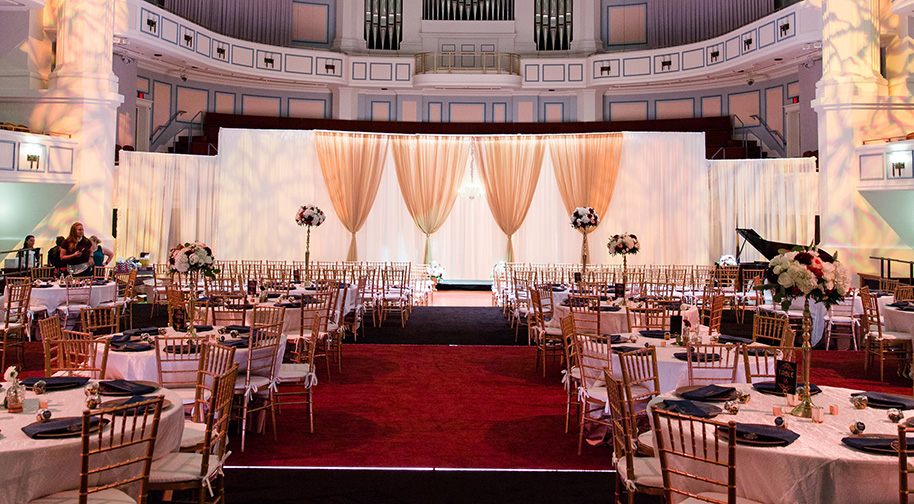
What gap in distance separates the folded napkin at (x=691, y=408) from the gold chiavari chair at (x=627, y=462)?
0.20m

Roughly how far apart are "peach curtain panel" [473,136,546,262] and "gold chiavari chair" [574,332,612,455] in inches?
436

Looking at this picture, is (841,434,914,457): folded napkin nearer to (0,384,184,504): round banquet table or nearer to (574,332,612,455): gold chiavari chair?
(574,332,612,455): gold chiavari chair

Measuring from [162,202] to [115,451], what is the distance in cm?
1355

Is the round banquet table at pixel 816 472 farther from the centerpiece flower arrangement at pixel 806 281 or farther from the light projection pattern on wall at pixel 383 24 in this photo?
the light projection pattern on wall at pixel 383 24

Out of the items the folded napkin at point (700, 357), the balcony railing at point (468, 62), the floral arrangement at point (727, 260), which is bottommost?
the folded napkin at point (700, 357)

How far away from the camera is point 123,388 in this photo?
3.57 meters

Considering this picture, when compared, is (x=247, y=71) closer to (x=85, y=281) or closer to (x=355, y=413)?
(x=85, y=281)

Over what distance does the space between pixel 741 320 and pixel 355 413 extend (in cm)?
797

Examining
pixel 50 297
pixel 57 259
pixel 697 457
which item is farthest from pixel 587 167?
pixel 697 457

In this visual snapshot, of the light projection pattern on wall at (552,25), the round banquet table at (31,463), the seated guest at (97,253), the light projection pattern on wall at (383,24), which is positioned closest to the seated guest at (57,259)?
the seated guest at (97,253)

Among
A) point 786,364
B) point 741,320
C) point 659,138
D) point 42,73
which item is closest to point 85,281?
point 42,73

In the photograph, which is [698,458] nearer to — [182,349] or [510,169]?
[182,349]

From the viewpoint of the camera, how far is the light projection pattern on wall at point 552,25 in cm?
1867

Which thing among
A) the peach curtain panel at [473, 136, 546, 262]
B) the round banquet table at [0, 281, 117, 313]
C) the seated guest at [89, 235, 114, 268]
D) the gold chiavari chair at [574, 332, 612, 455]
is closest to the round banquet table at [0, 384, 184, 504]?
the gold chiavari chair at [574, 332, 612, 455]
